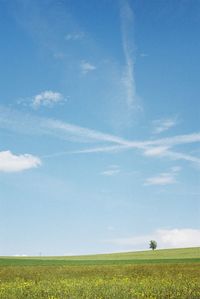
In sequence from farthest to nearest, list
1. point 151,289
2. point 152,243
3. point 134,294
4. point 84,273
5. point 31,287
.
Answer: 1. point 152,243
2. point 84,273
3. point 31,287
4. point 151,289
5. point 134,294

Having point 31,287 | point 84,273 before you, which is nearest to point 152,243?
point 84,273

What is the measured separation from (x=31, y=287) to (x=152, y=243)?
129018 mm

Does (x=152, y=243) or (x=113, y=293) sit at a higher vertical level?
(x=152, y=243)

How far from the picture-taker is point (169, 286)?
2027 cm

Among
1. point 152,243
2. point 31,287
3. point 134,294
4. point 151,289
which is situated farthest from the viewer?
point 152,243

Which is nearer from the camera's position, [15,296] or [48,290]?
[15,296]

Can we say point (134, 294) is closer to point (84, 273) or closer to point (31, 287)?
point (31, 287)

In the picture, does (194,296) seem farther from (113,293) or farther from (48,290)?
(48,290)

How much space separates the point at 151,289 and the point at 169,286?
1.11 meters

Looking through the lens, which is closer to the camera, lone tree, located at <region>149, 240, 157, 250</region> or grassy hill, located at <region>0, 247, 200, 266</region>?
grassy hill, located at <region>0, 247, 200, 266</region>

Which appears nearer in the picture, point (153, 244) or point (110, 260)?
point (110, 260)

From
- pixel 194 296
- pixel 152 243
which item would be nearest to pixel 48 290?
pixel 194 296

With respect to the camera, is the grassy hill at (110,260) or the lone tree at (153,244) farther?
the lone tree at (153,244)

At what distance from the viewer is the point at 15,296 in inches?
723
